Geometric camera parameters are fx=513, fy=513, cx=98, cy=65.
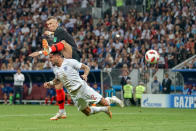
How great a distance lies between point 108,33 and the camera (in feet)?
102

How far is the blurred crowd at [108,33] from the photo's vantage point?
27.1 meters

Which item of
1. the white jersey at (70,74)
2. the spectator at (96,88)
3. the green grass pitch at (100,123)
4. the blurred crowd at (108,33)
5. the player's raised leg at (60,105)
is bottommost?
the green grass pitch at (100,123)

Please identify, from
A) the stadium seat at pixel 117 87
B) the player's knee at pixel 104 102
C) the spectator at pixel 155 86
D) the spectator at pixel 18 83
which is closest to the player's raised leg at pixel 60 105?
the player's knee at pixel 104 102

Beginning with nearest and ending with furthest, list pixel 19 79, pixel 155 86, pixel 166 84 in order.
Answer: pixel 166 84, pixel 155 86, pixel 19 79

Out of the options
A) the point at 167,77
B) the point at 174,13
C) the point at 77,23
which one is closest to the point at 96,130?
the point at 167,77

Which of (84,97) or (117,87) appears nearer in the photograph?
(84,97)

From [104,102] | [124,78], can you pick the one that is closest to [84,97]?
[104,102]

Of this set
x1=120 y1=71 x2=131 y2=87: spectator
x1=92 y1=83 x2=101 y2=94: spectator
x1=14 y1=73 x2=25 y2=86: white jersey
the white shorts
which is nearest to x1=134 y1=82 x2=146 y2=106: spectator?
x1=120 y1=71 x2=131 y2=87: spectator

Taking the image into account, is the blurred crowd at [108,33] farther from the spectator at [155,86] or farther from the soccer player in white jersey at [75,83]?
the soccer player in white jersey at [75,83]

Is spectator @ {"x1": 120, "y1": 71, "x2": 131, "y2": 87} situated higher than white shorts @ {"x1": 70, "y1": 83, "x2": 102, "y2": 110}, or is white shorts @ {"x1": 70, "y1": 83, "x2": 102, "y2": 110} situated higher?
spectator @ {"x1": 120, "y1": 71, "x2": 131, "y2": 87}

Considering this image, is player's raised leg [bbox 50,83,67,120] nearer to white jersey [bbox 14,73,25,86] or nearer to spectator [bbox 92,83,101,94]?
spectator [bbox 92,83,101,94]

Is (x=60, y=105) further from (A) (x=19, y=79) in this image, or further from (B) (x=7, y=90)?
(B) (x=7, y=90)

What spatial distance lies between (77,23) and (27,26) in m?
4.17

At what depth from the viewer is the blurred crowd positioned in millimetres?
27094
